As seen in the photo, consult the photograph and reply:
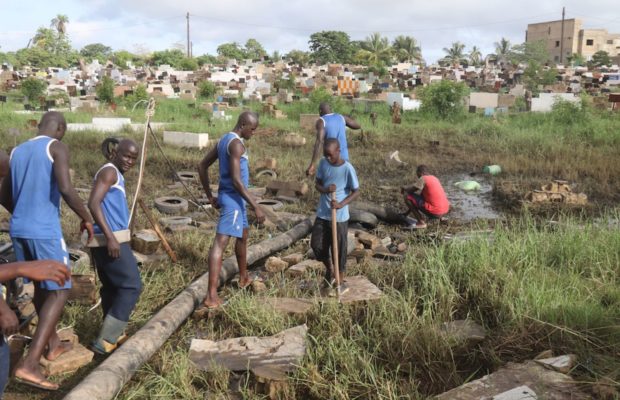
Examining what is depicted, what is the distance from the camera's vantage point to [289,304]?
440 cm

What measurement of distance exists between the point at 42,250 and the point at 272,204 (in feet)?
16.6

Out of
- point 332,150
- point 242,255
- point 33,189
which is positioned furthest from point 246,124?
point 33,189

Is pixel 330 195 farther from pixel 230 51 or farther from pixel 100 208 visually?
pixel 230 51

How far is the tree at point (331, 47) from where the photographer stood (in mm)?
57747

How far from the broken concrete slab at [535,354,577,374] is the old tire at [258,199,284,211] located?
17.2ft

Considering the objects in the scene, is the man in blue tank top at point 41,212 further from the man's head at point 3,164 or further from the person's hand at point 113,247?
the person's hand at point 113,247

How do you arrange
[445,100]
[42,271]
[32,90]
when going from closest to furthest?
[42,271] < [445,100] < [32,90]

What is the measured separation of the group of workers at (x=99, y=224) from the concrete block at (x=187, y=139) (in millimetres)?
8017

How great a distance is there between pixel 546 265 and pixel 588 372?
6.39ft

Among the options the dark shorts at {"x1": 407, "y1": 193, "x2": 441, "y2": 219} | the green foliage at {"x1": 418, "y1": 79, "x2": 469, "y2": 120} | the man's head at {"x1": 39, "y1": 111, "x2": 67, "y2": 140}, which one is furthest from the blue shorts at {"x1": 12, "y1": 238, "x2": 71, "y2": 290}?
the green foliage at {"x1": 418, "y1": 79, "x2": 469, "y2": 120}

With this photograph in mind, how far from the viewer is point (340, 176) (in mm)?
4688

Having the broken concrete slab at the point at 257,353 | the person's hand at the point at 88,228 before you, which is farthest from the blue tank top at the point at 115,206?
the broken concrete slab at the point at 257,353

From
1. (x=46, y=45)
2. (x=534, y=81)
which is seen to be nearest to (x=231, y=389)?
(x=534, y=81)

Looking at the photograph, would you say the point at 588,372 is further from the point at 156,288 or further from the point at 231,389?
the point at 156,288
